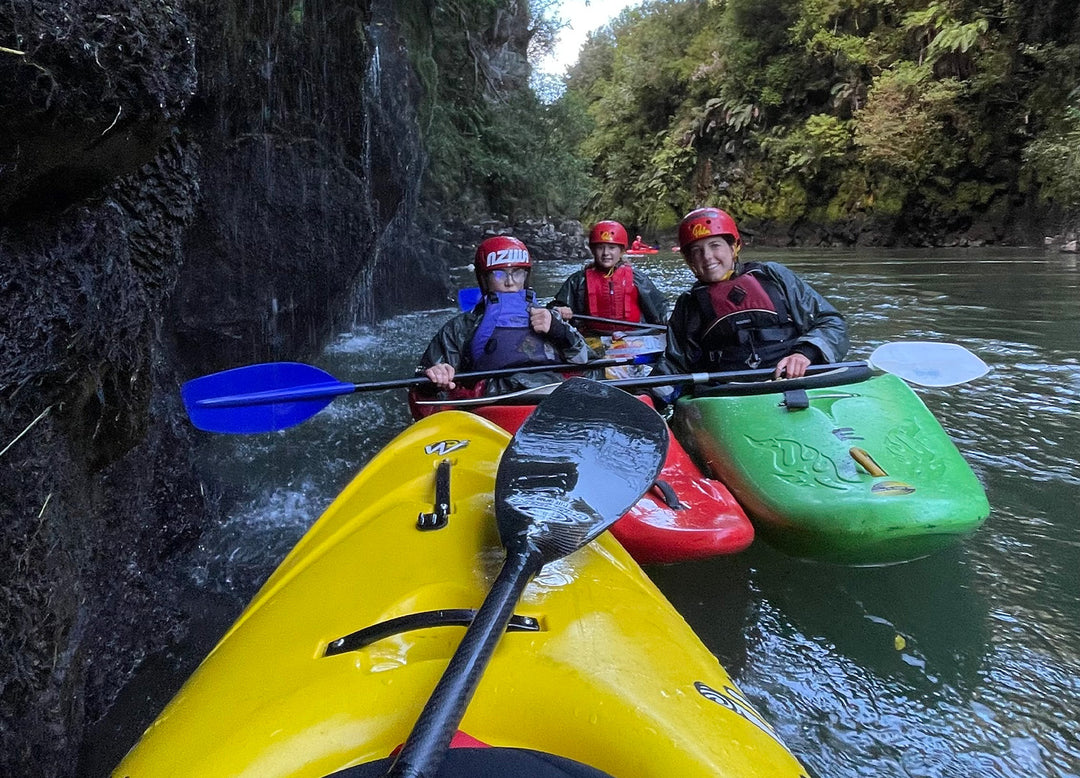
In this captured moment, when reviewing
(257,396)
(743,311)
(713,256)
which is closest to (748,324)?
(743,311)

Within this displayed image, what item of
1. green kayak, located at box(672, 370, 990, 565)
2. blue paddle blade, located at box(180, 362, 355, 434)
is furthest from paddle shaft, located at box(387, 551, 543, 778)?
blue paddle blade, located at box(180, 362, 355, 434)

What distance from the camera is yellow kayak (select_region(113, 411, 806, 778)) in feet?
2.91

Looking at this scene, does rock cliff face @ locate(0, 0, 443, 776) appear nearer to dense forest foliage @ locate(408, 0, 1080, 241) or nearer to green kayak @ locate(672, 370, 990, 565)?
green kayak @ locate(672, 370, 990, 565)

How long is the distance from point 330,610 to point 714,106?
23.2 metres

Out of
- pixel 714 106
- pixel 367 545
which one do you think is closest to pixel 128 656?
pixel 367 545

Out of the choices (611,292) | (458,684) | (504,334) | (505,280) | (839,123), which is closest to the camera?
(458,684)

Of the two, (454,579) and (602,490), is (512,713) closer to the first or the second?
(454,579)

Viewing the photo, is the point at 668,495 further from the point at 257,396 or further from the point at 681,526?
the point at 257,396

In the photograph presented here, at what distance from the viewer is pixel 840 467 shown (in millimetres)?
2270

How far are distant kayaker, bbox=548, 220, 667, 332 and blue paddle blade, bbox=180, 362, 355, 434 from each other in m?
2.57

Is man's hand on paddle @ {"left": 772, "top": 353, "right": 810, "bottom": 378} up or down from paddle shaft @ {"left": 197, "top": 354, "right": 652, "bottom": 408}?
up

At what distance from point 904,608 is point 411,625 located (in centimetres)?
172

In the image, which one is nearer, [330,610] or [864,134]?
[330,610]

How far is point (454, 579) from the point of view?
128 centimetres
